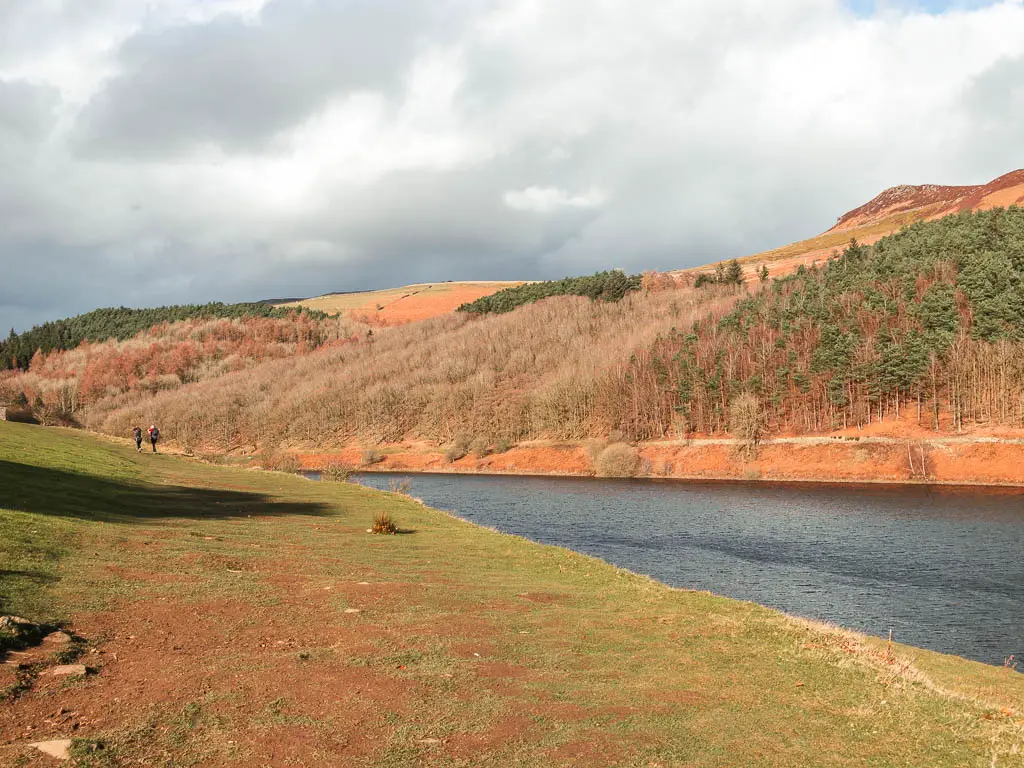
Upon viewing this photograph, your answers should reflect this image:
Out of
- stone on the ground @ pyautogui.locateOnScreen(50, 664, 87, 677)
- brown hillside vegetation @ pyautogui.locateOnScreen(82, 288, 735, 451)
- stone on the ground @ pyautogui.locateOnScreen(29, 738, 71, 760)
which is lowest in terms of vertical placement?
stone on the ground @ pyautogui.locateOnScreen(29, 738, 71, 760)

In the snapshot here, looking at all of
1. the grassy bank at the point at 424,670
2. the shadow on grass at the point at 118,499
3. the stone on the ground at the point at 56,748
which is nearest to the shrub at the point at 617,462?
the shadow on grass at the point at 118,499

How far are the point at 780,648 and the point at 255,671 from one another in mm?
10686

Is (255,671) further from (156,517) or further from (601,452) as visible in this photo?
(601,452)

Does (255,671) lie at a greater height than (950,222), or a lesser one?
lesser

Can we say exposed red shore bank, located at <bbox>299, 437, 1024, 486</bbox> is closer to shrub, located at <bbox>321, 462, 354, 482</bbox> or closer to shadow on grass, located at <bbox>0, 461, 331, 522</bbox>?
shrub, located at <bbox>321, 462, 354, 482</bbox>

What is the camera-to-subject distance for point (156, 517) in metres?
25.3

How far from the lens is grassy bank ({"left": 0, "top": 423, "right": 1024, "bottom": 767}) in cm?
905

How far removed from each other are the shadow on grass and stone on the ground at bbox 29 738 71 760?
50.6 ft

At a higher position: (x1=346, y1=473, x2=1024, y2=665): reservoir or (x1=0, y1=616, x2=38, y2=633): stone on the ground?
(x1=0, y1=616, x2=38, y2=633): stone on the ground

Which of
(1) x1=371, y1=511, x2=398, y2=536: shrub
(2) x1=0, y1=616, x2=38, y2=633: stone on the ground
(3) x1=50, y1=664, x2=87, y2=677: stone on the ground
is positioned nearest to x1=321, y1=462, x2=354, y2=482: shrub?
(1) x1=371, y1=511, x2=398, y2=536: shrub

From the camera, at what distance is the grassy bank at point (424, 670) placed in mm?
9047

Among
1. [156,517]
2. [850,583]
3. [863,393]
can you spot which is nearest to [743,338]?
[863,393]

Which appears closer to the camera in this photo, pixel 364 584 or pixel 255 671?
pixel 255 671

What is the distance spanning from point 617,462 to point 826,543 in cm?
5381
